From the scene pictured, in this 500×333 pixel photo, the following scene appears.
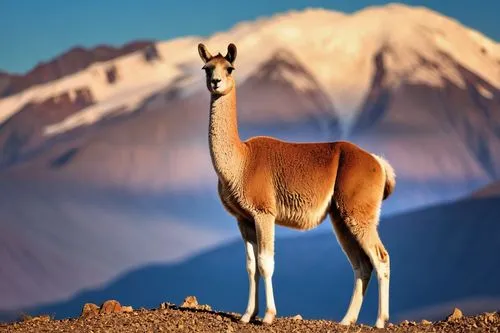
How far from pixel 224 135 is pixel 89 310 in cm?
391

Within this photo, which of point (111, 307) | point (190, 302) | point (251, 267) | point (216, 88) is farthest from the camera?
point (190, 302)

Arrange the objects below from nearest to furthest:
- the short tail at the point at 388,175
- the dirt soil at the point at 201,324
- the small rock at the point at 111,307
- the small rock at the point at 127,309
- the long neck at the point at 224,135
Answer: the dirt soil at the point at 201,324 < the long neck at the point at 224,135 < the short tail at the point at 388,175 < the small rock at the point at 127,309 < the small rock at the point at 111,307

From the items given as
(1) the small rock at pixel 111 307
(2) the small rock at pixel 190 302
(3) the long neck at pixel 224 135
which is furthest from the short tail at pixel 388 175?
(1) the small rock at pixel 111 307

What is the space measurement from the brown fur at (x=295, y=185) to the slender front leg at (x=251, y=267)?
2 cm

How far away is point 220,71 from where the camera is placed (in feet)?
56.7

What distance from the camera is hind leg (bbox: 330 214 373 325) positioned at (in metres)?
17.9

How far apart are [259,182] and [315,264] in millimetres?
72625

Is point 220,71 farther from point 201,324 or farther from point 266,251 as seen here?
point 201,324

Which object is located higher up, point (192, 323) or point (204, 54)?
point (204, 54)

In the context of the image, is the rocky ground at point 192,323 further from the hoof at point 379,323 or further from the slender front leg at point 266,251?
the slender front leg at point 266,251

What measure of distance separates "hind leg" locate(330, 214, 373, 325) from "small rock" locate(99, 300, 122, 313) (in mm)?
3896

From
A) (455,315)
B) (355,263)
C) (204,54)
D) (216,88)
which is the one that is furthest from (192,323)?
(455,315)

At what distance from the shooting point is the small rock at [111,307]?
62.1ft

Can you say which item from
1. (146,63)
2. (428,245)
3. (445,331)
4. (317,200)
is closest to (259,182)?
(317,200)
